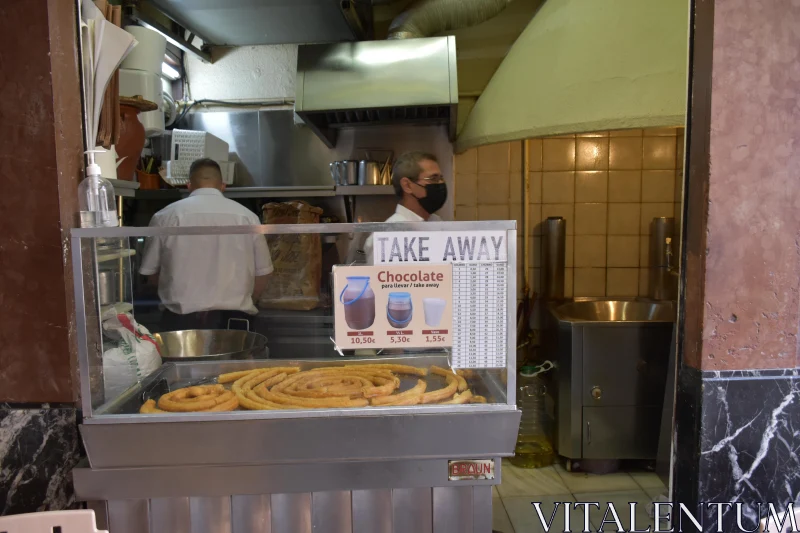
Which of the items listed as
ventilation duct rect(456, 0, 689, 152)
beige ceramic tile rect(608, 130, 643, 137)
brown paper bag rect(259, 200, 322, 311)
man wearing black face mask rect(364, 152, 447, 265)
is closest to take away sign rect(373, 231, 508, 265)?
brown paper bag rect(259, 200, 322, 311)

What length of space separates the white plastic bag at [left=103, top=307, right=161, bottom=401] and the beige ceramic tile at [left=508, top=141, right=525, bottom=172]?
2.71 m

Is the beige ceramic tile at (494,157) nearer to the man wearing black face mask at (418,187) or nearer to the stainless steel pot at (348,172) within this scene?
the stainless steel pot at (348,172)

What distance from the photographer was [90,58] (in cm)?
141

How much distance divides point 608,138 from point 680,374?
251cm

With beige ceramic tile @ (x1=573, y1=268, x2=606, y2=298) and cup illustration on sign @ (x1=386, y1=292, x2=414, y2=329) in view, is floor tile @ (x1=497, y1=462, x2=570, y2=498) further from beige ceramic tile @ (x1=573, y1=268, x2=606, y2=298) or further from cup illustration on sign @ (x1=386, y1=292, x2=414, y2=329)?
cup illustration on sign @ (x1=386, y1=292, x2=414, y2=329)

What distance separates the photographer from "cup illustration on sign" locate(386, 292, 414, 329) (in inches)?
49.1

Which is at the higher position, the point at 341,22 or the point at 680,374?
the point at 341,22

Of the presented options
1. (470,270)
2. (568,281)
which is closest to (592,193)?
(568,281)

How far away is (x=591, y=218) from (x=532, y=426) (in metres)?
1.42

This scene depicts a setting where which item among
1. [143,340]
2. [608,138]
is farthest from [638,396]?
[143,340]

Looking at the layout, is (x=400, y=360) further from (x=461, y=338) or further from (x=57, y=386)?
(x=57, y=386)

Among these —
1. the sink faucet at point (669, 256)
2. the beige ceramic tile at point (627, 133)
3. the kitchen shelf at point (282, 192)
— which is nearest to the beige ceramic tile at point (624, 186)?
the beige ceramic tile at point (627, 133)

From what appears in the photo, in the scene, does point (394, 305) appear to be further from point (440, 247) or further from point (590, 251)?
point (590, 251)

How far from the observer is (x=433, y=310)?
1.25 meters
